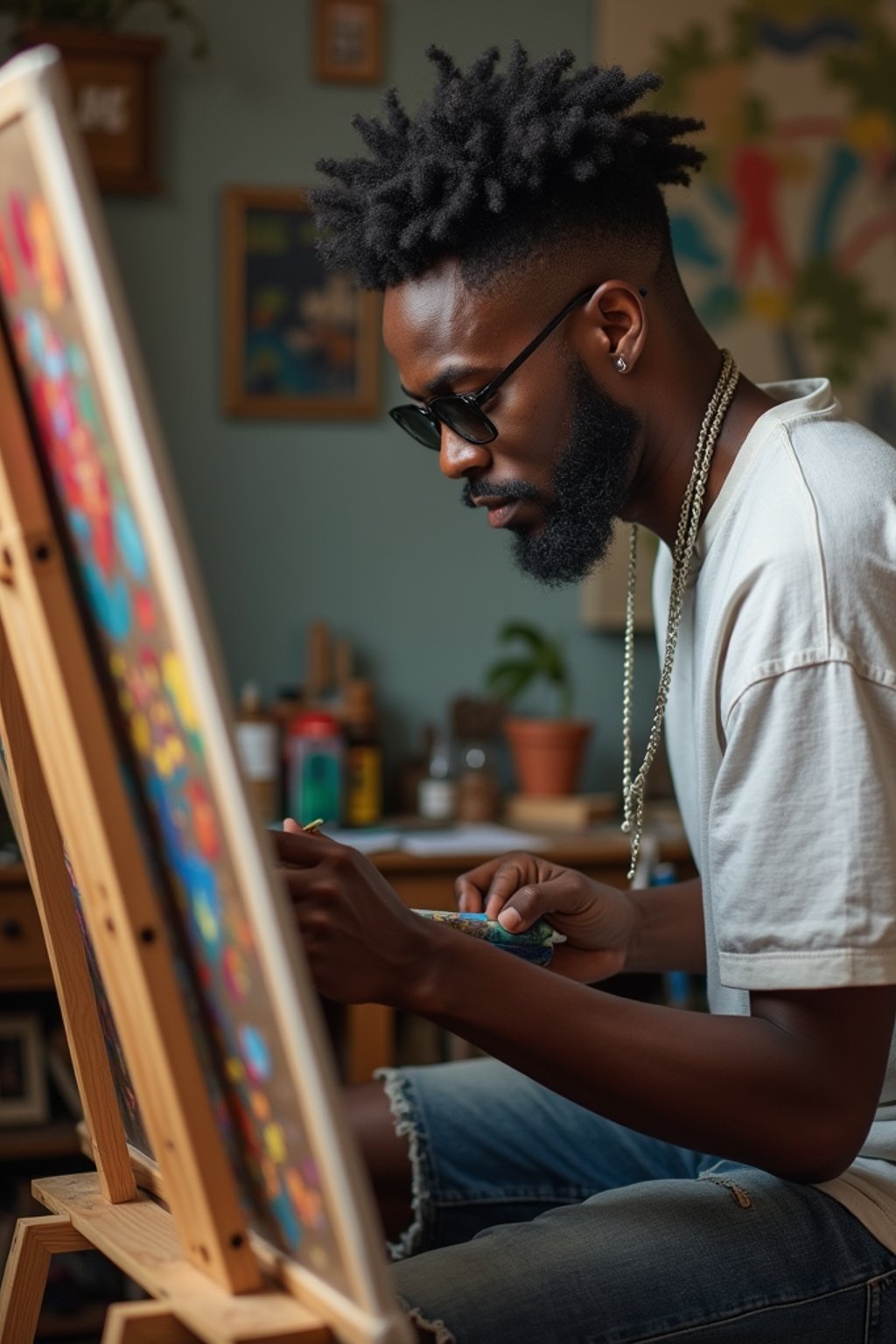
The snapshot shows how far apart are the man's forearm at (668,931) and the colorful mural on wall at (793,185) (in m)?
1.70

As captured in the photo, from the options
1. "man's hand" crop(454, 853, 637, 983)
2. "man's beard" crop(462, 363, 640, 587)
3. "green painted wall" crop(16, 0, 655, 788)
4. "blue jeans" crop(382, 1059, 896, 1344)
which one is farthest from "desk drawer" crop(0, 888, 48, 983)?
"blue jeans" crop(382, 1059, 896, 1344)

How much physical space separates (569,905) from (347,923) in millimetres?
540

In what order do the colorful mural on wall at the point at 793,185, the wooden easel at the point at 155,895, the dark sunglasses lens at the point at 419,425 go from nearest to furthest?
the wooden easel at the point at 155,895
the dark sunglasses lens at the point at 419,425
the colorful mural on wall at the point at 793,185

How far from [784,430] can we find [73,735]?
70cm

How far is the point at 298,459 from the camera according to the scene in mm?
2928

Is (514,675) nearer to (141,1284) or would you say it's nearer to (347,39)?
(347,39)

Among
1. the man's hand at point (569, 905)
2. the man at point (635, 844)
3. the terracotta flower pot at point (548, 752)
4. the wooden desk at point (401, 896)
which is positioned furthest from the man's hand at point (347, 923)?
the terracotta flower pot at point (548, 752)

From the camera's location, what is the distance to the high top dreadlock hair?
135cm

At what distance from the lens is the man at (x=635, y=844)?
1052 millimetres

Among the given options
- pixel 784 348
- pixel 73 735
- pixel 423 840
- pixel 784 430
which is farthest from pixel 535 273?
pixel 784 348

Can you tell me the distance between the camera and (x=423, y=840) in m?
2.58

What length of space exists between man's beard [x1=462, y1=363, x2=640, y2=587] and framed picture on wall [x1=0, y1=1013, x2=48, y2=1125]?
4.81 feet

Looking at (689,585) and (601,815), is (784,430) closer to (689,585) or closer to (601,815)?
(689,585)

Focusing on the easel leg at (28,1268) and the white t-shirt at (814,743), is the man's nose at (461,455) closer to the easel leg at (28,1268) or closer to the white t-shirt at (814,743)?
the white t-shirt at (814,743)
